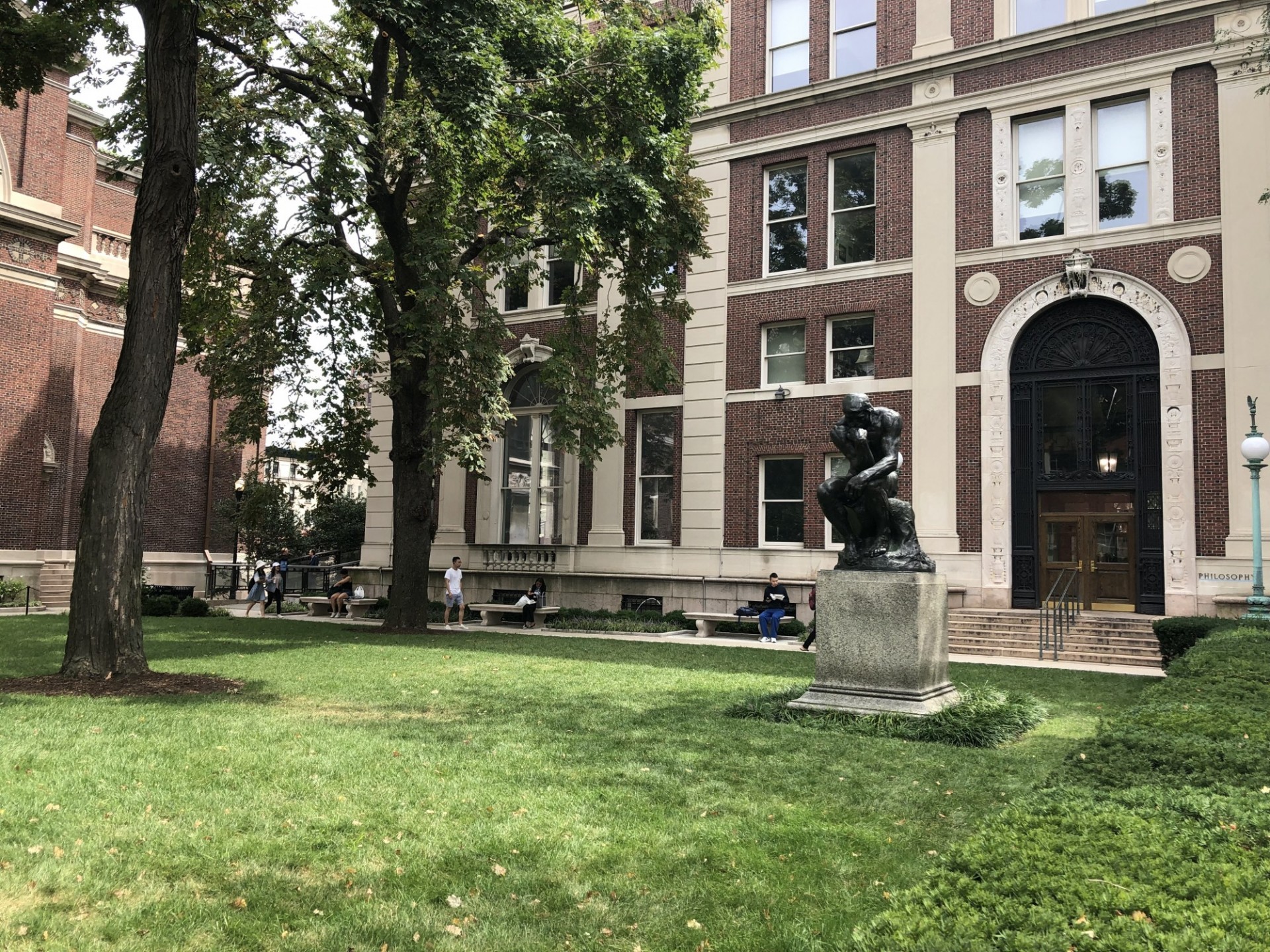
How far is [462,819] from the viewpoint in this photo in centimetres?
572

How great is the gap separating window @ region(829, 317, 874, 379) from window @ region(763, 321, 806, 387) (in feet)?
2.51

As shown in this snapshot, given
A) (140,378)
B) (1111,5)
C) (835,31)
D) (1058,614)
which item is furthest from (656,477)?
(140,378)

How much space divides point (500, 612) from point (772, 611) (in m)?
8.09

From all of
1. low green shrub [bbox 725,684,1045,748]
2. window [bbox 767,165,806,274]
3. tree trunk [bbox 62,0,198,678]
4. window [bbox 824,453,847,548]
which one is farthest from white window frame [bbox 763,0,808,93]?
low green shrub [bbox 725,684,1045,748]

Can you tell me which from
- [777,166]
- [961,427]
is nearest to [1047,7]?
[777,166]

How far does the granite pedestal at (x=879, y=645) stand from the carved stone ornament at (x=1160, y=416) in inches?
468

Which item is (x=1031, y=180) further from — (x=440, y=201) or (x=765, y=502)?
(x=440, y=201)

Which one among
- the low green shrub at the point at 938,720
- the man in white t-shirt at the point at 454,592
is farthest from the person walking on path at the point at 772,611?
the low green shrub at the point at 938,720

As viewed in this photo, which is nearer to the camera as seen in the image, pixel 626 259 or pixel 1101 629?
pixel 1101 629

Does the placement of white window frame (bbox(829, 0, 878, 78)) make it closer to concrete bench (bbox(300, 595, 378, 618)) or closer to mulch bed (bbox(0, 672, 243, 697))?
concrete bench (bbox(300, 595, 378, 618))

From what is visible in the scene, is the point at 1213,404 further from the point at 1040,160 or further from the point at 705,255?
the point at 705,255

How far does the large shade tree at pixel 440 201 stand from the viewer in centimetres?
Answer: 1612

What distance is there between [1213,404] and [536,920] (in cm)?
1980

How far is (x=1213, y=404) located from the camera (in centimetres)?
1945
